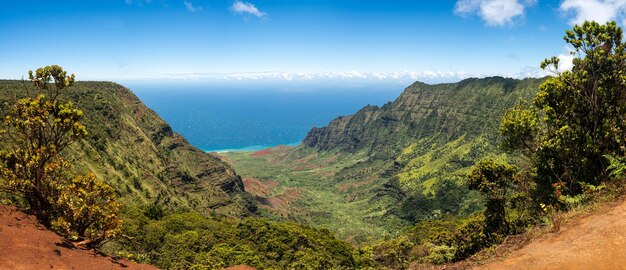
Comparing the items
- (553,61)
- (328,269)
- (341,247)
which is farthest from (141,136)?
(553,61)

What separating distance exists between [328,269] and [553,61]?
31.8 m

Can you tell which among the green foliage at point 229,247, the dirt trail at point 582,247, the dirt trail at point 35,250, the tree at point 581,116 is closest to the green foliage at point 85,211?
the dirt trail at point 35,250

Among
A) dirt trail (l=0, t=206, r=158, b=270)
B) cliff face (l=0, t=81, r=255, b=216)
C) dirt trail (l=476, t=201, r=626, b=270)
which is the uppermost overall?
dirt trail (l=476, t=201, r=626, b=270)

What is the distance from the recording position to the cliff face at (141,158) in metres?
97.7

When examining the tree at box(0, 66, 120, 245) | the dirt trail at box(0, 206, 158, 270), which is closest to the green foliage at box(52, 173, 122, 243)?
the tree at box(0, 66, 120, 245)

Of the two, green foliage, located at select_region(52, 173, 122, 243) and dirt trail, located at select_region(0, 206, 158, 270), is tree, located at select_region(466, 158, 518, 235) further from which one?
green foliage, located at select_region(52, 173, 122, 243)

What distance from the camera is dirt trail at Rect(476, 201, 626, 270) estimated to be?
15.8 metres

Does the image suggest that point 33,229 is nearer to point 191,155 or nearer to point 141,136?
point 141,136

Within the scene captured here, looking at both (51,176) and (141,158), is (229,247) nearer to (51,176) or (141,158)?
(51,176)

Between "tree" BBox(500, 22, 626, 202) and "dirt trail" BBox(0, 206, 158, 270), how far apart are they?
32956 mm

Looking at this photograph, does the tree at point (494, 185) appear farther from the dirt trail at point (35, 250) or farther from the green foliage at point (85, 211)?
the green foliage at point (85, 211)

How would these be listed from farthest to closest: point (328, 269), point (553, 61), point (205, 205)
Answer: point (205, 205) → point (328, 269) → point (553, 61)

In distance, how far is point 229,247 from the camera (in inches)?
1885

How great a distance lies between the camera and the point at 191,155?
147 metres
